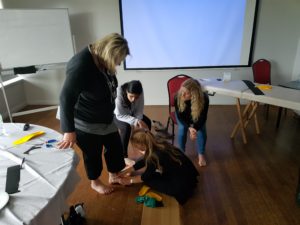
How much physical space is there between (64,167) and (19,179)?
21 cm

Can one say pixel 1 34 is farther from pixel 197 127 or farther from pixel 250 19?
pixel 250 19

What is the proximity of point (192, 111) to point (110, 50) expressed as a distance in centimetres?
121

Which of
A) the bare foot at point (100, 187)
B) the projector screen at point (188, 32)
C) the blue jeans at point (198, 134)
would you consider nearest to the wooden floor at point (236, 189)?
the bare foot at point (100, 187)

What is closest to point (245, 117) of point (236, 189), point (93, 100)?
point (236, 189)

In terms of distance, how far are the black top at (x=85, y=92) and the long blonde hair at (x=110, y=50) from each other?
0.06m

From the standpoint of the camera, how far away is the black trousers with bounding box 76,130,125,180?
175cm

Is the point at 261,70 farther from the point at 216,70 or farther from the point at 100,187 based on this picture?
the point at 100,187

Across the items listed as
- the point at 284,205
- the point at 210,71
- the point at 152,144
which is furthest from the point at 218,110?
the point at 152,144

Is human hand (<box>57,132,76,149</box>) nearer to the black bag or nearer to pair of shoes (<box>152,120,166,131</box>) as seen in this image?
the black bag

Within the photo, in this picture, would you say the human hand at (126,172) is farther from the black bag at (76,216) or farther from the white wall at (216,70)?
the white wall at (216,70)

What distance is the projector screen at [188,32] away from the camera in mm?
3715

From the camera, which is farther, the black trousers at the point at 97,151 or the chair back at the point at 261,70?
the chair back at the point at 261,70

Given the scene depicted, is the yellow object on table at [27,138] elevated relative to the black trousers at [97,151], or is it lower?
elevated

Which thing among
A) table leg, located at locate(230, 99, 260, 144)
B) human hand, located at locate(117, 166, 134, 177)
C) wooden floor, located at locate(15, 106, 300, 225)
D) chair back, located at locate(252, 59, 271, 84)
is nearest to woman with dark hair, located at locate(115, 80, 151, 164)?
human hand, located at locate(117, 166, 134, 177)
